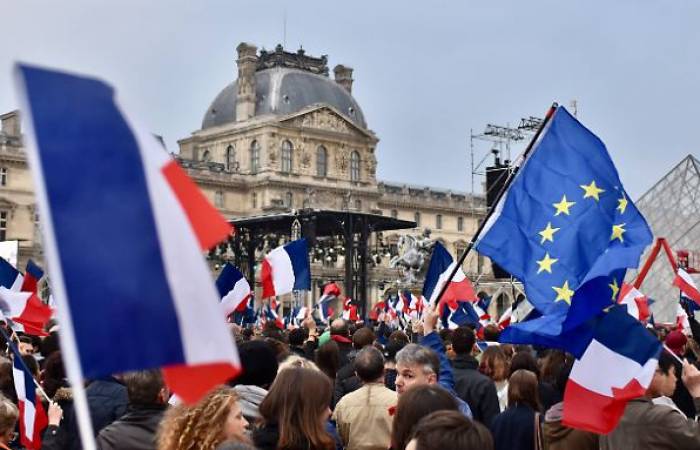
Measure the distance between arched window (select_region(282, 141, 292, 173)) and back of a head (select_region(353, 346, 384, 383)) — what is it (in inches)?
2438

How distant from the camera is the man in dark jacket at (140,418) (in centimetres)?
410

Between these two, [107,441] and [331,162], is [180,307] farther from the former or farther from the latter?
[331,162]

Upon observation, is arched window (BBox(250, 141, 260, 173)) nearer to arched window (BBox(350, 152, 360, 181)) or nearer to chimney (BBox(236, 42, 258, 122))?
chimney (BBox(236, 42, 258, 122))

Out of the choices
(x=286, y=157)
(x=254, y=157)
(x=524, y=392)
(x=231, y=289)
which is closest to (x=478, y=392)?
(x=524, y=392)

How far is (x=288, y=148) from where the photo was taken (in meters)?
67.5

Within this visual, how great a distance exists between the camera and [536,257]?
21.0 feet

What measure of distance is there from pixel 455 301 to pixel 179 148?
6186 centimetres

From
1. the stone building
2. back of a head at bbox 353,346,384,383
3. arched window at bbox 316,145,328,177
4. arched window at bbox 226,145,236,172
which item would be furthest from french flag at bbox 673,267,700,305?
arched window at bbox 226,145,236,172

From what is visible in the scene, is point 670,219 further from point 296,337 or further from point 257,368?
point 257,368

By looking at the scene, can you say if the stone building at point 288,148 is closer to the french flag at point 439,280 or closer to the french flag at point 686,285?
the french flag at point 439,280

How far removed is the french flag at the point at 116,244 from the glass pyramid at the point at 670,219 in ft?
108

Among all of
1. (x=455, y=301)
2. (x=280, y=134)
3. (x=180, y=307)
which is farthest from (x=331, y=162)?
(x=180, y=307)

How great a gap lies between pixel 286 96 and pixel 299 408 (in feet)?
215

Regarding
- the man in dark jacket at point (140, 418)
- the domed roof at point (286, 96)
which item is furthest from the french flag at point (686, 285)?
the domed roof at point (286, 96)
